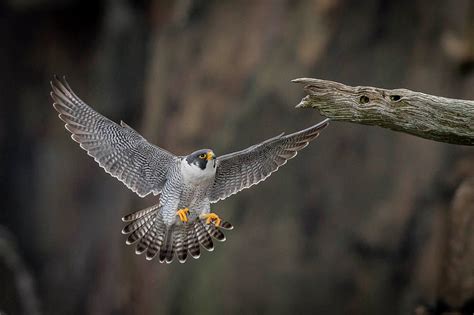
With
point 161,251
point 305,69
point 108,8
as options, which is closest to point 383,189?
point 305,69

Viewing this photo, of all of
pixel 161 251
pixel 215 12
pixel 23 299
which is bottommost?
pixel 23 299

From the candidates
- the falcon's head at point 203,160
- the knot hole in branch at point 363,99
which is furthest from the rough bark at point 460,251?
the knot hole in branch at point 363,99

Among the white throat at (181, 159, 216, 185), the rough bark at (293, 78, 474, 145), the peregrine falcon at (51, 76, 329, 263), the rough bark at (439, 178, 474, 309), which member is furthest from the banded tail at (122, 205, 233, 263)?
the rough bark at (439, 178, 474, 309)

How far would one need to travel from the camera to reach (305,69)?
31.1 ft

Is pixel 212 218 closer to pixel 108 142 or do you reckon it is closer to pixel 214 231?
pixel 214 231

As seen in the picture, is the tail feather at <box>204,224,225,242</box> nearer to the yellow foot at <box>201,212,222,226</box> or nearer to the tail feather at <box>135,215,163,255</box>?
the yellow foot at <box>201,212,222,226</box>

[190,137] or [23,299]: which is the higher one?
[190,137]

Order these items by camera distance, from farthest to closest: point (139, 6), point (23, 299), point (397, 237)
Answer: point (23, 299) → point (139, 6) → point (397, 237)

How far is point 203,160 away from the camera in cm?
641

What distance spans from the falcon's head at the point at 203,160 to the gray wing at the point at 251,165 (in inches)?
5.8

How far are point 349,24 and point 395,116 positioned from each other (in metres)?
4.26

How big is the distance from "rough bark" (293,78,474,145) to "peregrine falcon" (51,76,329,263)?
46.3 inches

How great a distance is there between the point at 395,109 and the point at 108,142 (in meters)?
2.47

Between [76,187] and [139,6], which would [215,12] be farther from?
[76,187]
